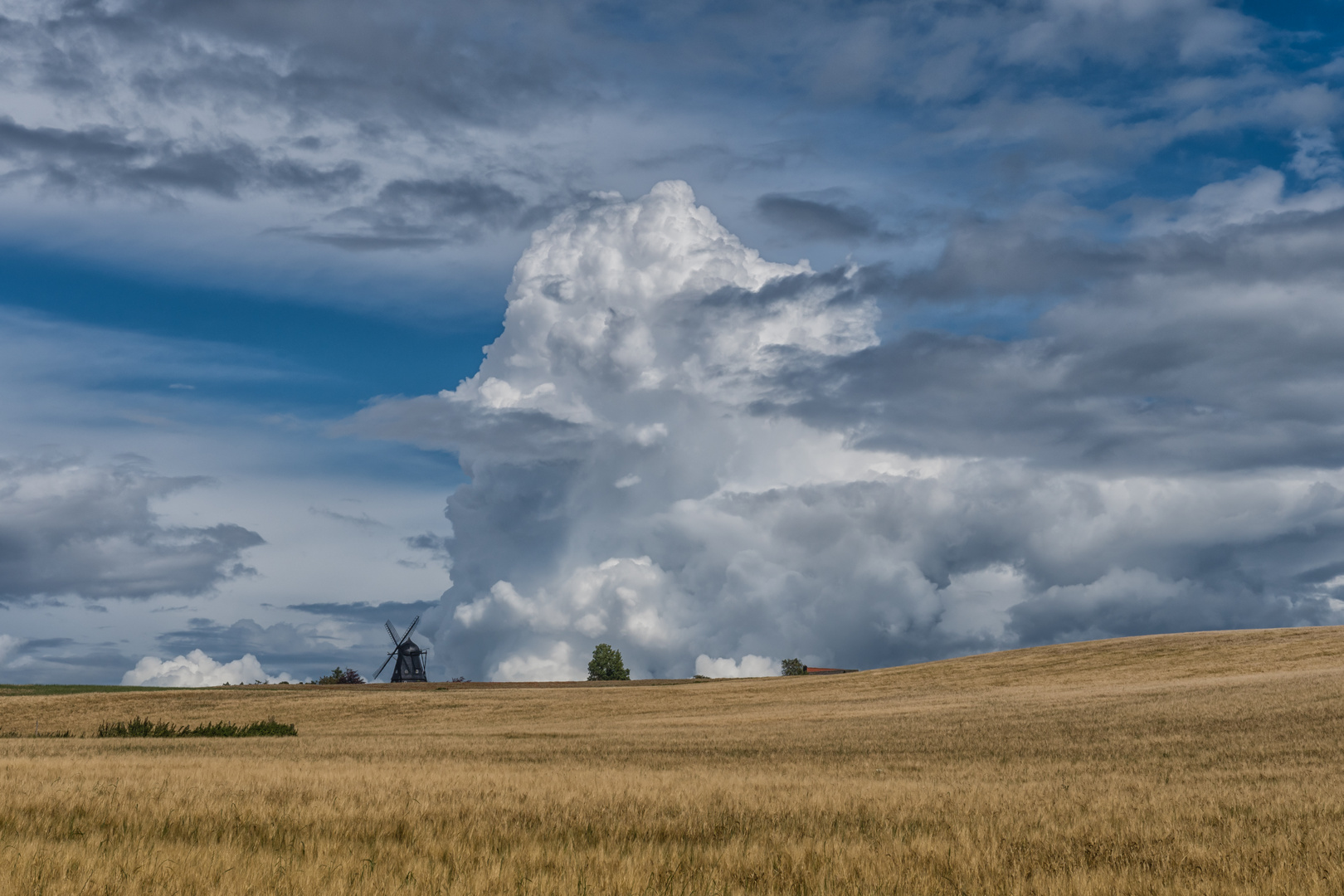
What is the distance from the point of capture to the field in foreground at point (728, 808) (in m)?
9.66

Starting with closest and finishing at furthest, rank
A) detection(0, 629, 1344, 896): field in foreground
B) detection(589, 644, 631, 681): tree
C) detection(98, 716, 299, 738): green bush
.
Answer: detection(0, 629, 1344, 896): field in foreground → detection(98, 716, 299, 738): green bush → detection(589, 644, 631, 681): tree

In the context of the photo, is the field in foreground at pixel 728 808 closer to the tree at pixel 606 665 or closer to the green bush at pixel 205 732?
the green bush at pixel 205 732

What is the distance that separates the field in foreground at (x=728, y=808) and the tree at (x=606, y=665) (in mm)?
113578

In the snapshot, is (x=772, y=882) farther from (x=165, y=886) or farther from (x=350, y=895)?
(x=165, y=886)

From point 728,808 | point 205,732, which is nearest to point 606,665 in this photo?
point 205,732

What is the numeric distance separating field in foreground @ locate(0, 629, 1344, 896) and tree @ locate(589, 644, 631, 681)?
11358 centimetres

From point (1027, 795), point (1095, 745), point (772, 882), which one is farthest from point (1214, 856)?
point (1095, 745)

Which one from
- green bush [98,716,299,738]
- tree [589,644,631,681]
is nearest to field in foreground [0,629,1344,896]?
green bush [98,716,299,738]

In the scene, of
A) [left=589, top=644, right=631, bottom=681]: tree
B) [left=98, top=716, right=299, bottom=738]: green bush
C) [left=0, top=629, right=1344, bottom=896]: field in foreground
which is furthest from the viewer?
[left=589, top=644, right=631, bottom=681]: tree

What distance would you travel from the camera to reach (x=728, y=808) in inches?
590

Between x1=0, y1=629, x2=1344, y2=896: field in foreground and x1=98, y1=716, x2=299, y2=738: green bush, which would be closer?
x1=0, y1=629, x2=1344, y2=896: field in foreground

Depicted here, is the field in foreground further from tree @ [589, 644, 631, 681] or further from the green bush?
tree @ [589, 644, 631, 681]

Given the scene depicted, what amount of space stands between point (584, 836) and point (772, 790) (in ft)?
17.6

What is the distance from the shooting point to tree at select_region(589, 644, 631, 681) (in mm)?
152250
